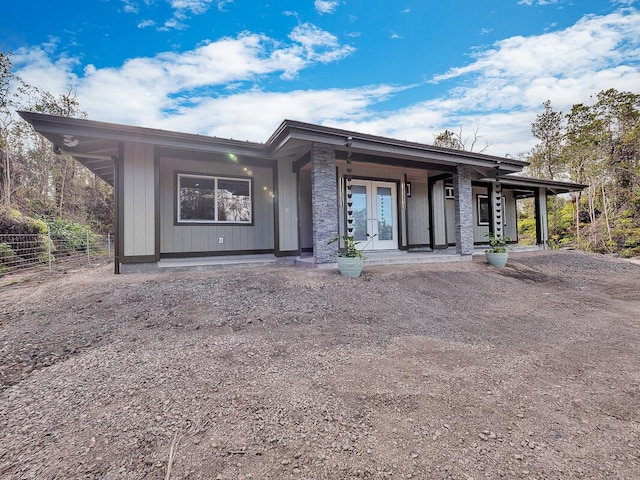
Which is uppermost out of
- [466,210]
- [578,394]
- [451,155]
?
[451,155]

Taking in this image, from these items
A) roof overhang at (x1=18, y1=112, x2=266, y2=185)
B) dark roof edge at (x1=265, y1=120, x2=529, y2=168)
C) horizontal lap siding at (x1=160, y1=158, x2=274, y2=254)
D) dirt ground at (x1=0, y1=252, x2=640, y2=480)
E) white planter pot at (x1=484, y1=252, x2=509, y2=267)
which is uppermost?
dark roof edge at (x1=265, y1=120, x2=529, y2=168)

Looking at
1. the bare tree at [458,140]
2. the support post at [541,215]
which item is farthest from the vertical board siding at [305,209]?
the bare tree at [458,140]

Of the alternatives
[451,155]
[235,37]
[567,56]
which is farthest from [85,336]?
[567,56]

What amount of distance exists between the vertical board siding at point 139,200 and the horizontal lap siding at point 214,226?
777 mm

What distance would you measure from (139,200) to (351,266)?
471 centimetres

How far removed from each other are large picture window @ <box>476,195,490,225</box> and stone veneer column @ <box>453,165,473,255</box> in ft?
15.3

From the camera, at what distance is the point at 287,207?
765 cm

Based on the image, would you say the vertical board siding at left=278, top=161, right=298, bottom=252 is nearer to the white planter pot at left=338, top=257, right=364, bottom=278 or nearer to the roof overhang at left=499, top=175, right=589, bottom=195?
the white planter pot at left=338, top=257, right=364, bottom=278

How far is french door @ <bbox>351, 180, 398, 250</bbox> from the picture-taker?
841 centimetres

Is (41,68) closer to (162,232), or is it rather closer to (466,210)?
(162,232)

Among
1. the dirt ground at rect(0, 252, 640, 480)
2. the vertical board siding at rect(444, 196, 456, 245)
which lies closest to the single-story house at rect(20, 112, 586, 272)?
the vertical board siding at rect(444, 196, 456, 245)

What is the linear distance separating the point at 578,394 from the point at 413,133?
21.2 meters

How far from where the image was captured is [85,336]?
3.00 metres

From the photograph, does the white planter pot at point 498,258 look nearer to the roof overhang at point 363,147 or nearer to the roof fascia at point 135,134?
the roof overhang at point 363,147
